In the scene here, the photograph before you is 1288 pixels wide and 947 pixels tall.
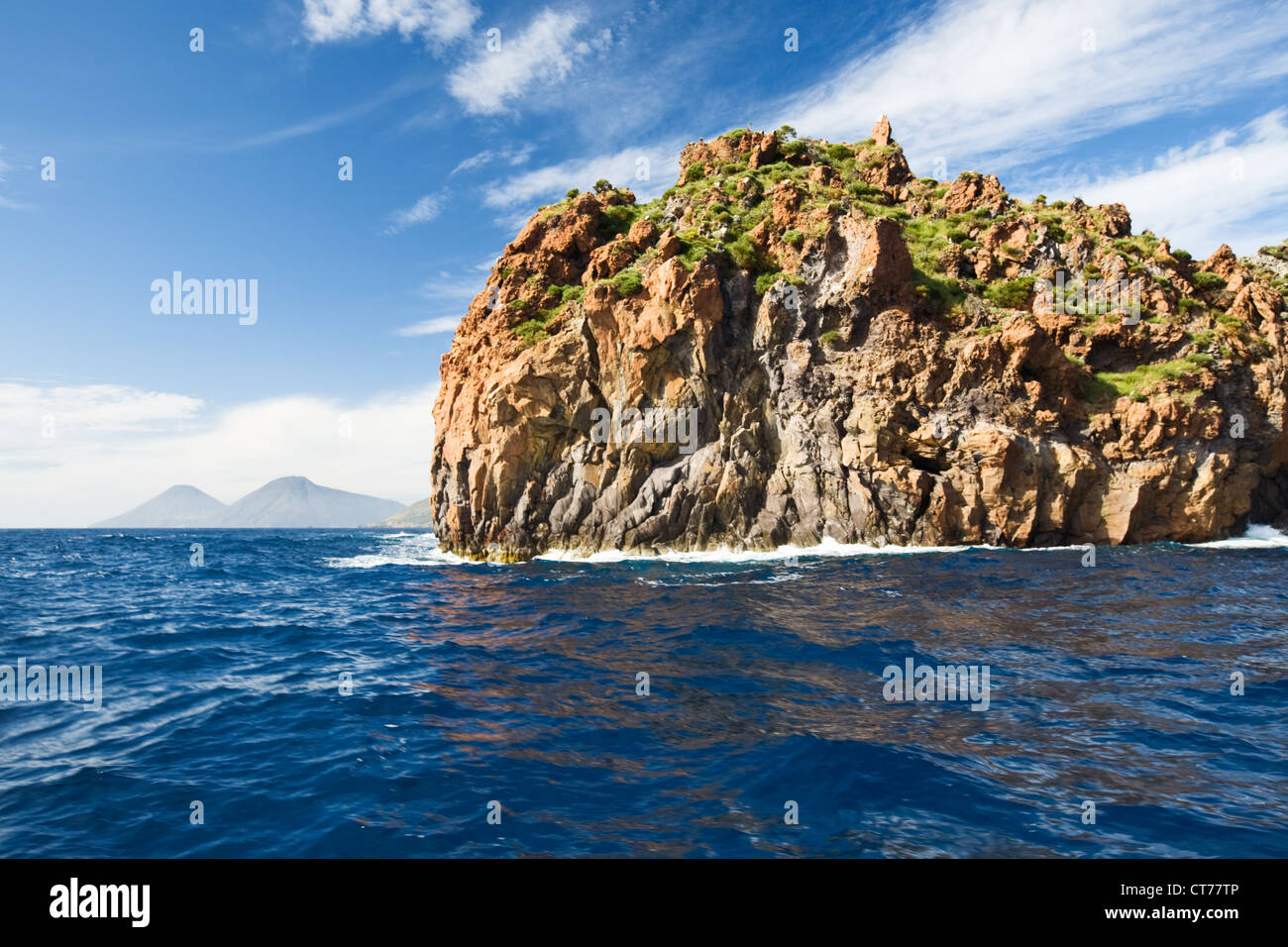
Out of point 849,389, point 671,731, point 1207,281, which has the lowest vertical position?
point 671,731

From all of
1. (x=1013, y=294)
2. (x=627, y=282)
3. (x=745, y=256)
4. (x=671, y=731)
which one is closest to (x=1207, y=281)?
(x=1013, y=294)

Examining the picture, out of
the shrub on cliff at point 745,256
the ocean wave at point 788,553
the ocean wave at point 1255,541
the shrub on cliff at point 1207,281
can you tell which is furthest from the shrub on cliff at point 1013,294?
the ocean wave at point 1255,541

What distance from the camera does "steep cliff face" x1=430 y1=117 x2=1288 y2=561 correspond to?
36312mm

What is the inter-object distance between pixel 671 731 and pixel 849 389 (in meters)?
34.0

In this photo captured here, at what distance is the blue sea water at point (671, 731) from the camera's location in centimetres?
677

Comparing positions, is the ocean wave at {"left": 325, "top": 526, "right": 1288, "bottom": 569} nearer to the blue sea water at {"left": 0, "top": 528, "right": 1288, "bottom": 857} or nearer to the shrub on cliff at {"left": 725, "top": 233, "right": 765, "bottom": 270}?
the blue sea water at {"left": 0, "top": 528, "right": 1288, "bottom": 857}

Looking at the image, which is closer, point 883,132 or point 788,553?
point 788,553

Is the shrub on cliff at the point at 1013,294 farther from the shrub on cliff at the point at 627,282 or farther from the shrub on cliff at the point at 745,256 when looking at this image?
the shrub on cliff at the point at 627,282

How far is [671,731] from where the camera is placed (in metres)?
9.70

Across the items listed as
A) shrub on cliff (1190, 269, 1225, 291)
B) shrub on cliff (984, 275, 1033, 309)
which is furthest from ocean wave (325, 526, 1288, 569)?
shrub on cliff (984, 275, 1033, 309)

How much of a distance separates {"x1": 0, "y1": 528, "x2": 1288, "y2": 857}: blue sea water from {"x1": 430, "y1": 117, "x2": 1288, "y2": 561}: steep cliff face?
1660cm

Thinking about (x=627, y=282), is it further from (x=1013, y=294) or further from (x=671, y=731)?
(x=671, y=731)
